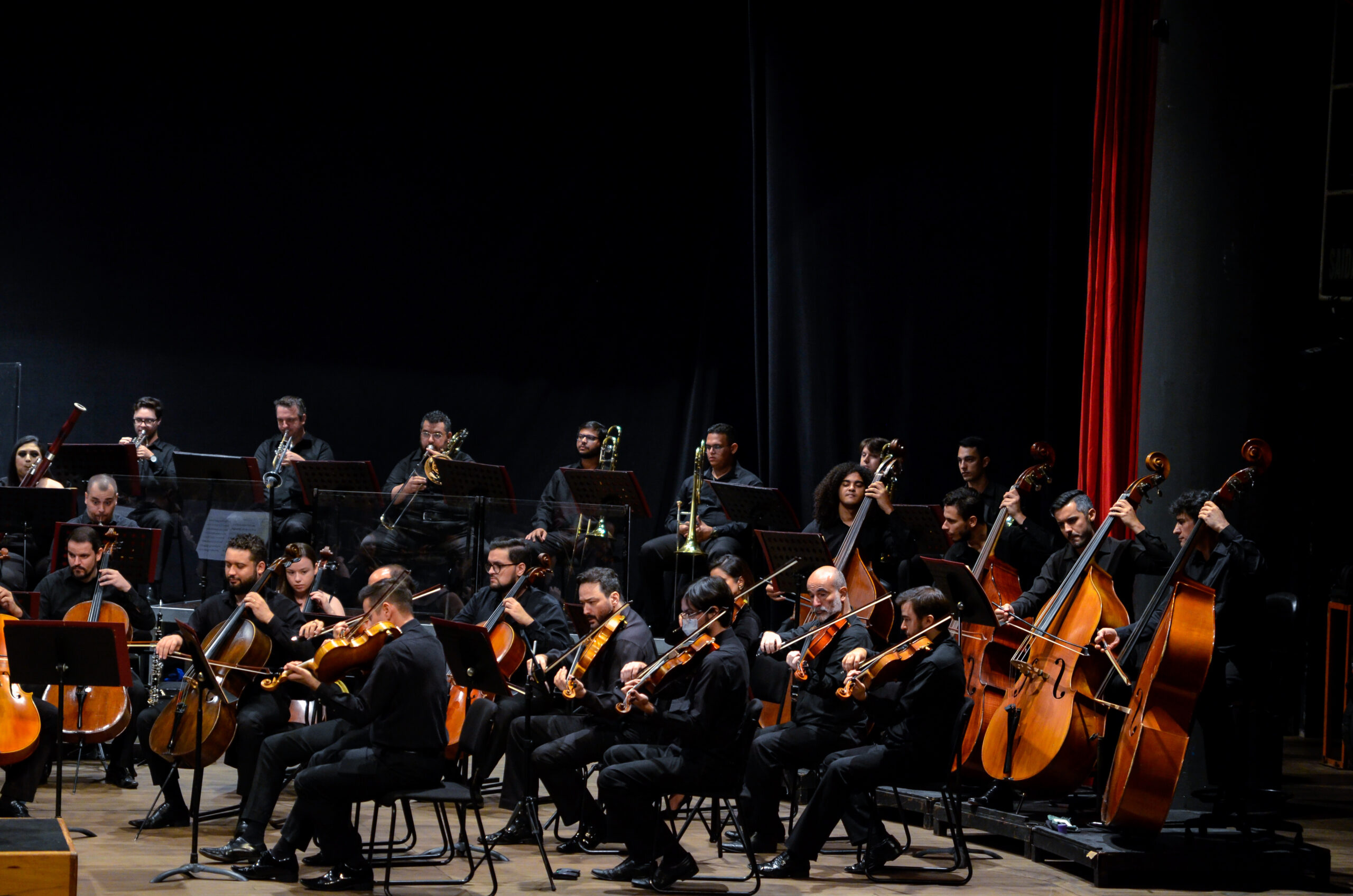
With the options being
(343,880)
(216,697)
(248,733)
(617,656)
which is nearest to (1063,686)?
(617,656)

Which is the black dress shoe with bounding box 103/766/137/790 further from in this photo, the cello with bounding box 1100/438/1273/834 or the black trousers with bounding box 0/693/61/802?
the cello with bounding box 1100/438/1273/834

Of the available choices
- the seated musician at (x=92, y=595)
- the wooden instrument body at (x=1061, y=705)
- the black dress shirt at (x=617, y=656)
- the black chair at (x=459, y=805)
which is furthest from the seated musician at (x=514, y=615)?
the wooden instrument body at (x=1061, y=705)

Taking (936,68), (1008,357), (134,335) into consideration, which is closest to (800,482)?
(1008,357)

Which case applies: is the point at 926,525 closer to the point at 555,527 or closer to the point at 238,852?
the point at 555,527

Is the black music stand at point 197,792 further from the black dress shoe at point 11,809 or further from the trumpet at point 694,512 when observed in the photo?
the trumpet at point 694,512

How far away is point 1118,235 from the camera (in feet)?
30.0

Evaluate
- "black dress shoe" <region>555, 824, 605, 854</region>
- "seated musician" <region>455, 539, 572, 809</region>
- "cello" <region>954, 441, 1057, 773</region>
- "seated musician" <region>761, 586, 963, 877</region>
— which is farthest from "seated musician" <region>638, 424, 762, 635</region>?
"seated musician" <region>761, 586, 963, 877</region>

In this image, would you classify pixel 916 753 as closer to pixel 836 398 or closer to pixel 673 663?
pixel 673 663

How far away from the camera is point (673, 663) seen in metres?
6.36

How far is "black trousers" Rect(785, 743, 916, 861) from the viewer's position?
6469mm

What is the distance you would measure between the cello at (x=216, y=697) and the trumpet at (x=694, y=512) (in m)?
3.27

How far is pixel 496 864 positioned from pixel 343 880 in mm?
835

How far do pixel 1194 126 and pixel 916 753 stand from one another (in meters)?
3.47

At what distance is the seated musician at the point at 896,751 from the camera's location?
21.3ft
